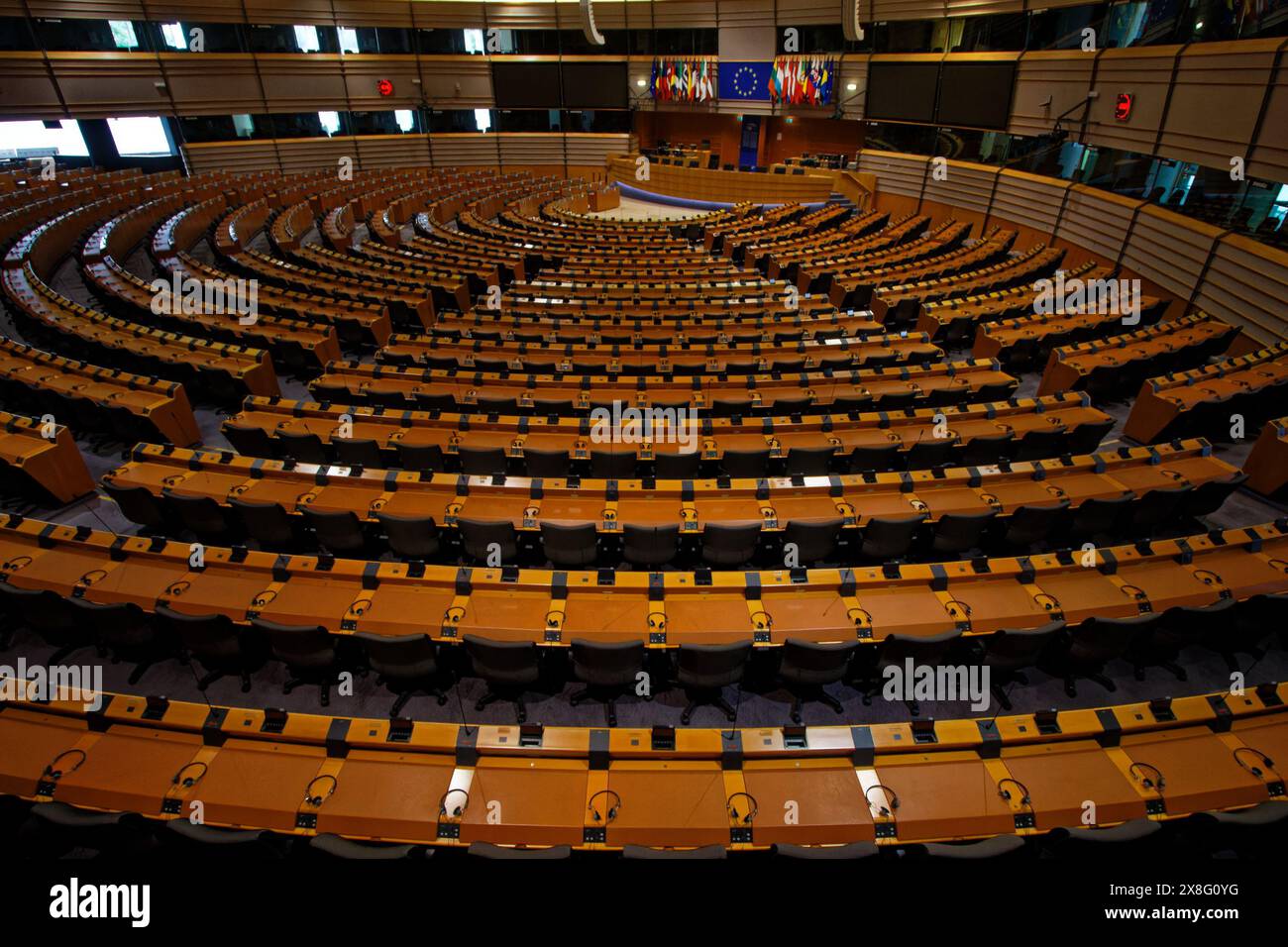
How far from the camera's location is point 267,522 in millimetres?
6945

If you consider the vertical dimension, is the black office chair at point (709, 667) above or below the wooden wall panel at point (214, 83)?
below

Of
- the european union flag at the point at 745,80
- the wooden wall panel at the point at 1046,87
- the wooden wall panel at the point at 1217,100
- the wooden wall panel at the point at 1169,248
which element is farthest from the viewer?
the european union flag at the point at 745,80

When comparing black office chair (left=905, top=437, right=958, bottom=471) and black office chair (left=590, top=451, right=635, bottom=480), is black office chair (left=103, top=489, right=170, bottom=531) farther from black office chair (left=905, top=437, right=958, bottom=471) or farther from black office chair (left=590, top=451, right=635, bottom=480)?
black office chair (left=905, top=437, right=958, bottom=471)

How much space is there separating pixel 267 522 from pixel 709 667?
505 centimetres

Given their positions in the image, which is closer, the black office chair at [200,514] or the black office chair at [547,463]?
the black office chair at [200,514]

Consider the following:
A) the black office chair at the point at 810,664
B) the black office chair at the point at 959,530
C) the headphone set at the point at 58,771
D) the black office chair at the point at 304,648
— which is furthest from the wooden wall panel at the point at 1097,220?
the headphone set at the point at 58,771

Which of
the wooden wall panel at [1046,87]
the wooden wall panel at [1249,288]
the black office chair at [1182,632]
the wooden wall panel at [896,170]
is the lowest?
the black office chair at [1182,632]

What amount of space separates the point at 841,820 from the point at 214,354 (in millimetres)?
11804

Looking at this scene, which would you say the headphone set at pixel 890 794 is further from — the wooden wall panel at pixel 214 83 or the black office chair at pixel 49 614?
the wooden wall panel at pixel 214 83

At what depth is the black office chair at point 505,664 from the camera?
516 centimetres

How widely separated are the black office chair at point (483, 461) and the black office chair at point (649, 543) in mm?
2047

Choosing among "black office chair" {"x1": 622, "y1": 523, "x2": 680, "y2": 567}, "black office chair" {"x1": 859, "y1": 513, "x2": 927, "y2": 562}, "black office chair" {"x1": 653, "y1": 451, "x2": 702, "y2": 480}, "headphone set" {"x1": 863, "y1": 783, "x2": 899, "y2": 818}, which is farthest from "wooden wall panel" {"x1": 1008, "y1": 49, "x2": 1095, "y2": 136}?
"headphone set" {"x1": 863, "y1": 783, "x2": 899, "y2": 818}
